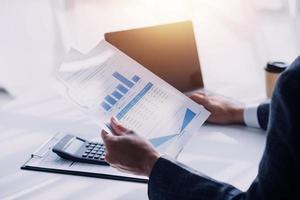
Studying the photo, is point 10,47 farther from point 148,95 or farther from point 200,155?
point 200,155

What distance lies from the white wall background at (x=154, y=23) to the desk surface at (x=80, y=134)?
32 centimetres

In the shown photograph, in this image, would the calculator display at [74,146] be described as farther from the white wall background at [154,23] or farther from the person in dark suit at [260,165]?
the white wall background at [154,23]

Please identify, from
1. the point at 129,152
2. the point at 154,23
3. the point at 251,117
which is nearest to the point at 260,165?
the point at 129,152

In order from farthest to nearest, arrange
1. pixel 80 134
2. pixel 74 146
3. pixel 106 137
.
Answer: pixel 80 134, pixel 74 146, pixel 106 137

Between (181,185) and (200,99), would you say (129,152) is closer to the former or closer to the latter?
(181,185)

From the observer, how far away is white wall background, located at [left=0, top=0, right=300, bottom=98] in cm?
145

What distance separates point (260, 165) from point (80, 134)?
1.94ft

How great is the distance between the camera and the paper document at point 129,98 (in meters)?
0.90

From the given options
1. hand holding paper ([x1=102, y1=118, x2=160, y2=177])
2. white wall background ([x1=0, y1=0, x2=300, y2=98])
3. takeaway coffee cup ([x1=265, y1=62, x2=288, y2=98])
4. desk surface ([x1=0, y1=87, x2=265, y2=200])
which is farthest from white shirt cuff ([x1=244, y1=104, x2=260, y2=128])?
hand holding paper ([x1=102, y1=118, x2=160, y2=177])

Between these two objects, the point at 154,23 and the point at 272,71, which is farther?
the point at 154,23

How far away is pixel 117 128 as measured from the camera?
0.87 meters

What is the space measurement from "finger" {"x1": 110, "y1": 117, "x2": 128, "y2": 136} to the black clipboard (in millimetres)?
107

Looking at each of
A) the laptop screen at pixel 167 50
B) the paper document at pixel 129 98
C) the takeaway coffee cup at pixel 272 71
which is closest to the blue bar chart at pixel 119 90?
the paper document at pixel 129 98

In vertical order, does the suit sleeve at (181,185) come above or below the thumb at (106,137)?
below
